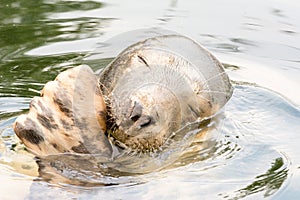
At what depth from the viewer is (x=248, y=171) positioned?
13.8ft

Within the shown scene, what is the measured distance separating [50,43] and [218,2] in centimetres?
175

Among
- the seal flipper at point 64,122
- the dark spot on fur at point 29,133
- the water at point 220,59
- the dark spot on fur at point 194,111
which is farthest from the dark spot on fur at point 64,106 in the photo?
the dark spot on fur at point 194,111

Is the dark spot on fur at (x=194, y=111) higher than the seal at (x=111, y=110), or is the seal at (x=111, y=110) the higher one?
the seal at (x=111, y=110)

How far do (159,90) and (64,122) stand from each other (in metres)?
0.58

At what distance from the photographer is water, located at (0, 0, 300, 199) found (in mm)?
4016

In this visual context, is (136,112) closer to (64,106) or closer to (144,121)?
(144,121)

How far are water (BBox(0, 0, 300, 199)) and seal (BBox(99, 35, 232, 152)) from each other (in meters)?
0.17

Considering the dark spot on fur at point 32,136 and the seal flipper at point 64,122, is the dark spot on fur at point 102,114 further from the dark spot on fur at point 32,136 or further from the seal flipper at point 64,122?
the dark spot on fur at point 32,136

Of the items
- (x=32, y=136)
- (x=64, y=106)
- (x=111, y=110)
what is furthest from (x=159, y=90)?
(x=32, y=136)

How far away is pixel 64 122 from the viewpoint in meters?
4.14

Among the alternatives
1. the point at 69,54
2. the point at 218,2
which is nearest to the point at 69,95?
the point at 69,54

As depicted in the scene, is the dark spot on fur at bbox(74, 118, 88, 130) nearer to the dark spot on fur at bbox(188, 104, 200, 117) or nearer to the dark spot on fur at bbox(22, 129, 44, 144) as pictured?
the dark spot on fur at bbox(22, 129, 44, 144)

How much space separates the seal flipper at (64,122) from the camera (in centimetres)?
413

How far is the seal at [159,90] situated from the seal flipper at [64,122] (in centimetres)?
12
